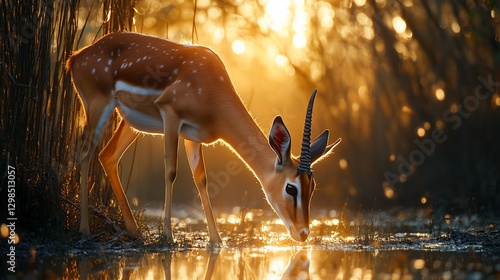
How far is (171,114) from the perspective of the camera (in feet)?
32.4

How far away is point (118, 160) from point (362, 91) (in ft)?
21.4

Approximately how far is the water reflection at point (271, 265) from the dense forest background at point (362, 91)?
5.44 ft

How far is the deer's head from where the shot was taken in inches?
360

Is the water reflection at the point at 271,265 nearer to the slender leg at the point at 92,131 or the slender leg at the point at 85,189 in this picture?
the slender leg at the point at 85,189

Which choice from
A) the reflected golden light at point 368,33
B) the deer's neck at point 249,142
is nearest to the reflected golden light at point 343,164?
the reflected golden light at point 368,33

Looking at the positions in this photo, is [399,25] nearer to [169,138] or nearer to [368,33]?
[368,33]

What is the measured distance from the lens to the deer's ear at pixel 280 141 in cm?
919

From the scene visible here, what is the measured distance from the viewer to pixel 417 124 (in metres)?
15.0

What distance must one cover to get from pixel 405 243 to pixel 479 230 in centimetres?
110

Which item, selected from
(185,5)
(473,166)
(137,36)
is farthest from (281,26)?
(137,36)

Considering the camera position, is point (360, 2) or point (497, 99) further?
point (360, 2)

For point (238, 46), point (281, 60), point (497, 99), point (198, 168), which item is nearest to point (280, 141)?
point (198, 168)

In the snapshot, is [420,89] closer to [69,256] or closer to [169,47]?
[169,47]

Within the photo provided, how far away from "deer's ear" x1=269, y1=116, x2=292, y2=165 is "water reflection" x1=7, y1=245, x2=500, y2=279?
0.81m
